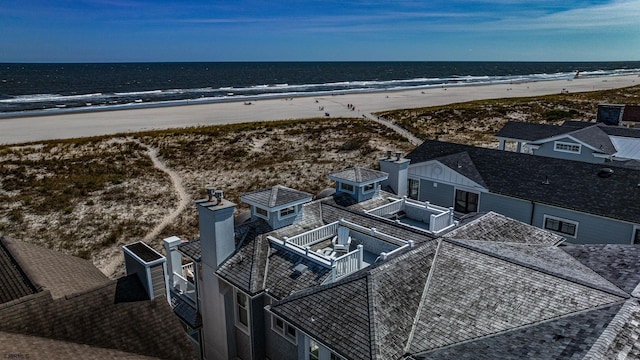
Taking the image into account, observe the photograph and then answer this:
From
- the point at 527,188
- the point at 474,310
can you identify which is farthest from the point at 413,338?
the point at 527,188

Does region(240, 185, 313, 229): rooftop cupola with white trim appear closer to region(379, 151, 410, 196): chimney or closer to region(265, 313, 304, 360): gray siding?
region(265, 313, 304, 360): gray siding

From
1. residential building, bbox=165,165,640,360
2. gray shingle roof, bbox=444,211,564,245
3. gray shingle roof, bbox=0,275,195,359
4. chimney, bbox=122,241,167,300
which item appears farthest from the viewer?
gray shingle roof, bbox=444,211,564,245

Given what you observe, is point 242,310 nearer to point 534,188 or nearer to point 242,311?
point 242,311

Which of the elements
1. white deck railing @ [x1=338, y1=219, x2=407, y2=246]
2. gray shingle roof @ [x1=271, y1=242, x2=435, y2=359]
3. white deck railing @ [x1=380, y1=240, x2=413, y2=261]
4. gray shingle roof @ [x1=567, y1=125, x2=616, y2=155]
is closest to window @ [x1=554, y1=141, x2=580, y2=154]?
gray shingle roof @ [x1=567, y1=125, x2=616, y2=155]

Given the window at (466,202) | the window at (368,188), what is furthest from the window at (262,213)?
the window at (466,202)

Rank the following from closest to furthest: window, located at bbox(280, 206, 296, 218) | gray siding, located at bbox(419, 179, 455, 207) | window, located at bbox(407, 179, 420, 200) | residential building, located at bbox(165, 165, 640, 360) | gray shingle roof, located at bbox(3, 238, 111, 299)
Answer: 1. residential building, located at bbox(165, 165, 640, 360)
2. gray shingle roof, located at bbox(3, 238, 111, 299)
3. window, located at bbox(280, 206, 296, 218)
4. gray siding, located at bbox(419, 179, 455, 207)
5. window, located at bbox(407, 179, 420, 200)

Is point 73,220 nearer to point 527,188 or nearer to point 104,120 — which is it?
point 527,188

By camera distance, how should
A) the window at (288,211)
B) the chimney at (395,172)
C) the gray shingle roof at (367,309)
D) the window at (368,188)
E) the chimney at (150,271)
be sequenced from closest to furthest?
the gray shingle roof at (367,309)
the chimney at (150,271)
the window at (288,211)
the window at (368,188)
the chimney at (395,172)

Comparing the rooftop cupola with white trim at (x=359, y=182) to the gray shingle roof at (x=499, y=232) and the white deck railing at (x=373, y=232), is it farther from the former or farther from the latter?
the gray shingle roof at (x=499, y=232)
